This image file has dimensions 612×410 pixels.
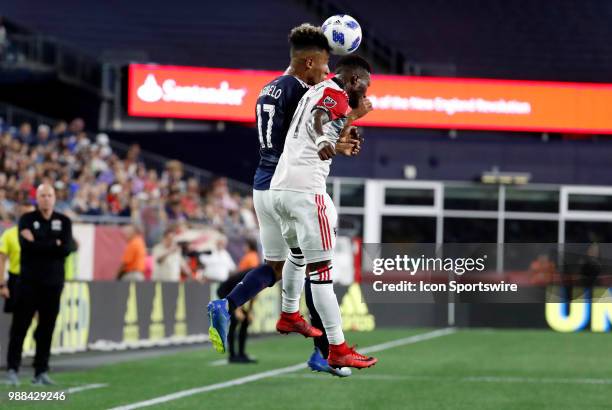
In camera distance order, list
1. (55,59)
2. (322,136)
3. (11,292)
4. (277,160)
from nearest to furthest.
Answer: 1. (322,136)
2. (277,160)
3. (11,292)
4. (55,59)

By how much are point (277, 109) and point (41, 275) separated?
6580mm

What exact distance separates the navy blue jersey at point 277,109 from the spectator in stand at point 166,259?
1287 centimetres

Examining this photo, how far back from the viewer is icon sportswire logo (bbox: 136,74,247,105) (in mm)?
35844

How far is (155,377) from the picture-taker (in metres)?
16.1

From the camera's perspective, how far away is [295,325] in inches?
351

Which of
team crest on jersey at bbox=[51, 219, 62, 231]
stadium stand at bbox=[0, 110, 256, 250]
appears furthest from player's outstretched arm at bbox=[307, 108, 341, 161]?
stadium stand at bbox=[0, 110, 256, 250]

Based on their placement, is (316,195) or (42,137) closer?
(316,195)

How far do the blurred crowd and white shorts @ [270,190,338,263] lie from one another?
30.7 ft

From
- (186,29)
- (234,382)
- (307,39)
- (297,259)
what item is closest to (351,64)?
(307,39)

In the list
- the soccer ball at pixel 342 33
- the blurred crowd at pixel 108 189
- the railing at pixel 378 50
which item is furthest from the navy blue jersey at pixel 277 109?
the railing at pixel 378 50

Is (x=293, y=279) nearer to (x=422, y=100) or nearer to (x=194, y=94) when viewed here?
(x=194, y=94)

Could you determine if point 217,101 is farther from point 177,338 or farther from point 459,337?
point 177,338

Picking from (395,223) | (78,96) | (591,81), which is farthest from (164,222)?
(591,81)

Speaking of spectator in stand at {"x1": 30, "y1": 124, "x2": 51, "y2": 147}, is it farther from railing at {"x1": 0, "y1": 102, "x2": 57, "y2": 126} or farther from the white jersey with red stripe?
the white jersey with red stripe
